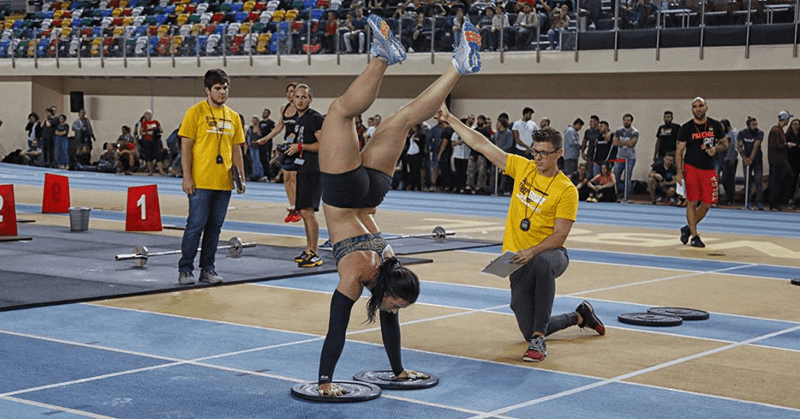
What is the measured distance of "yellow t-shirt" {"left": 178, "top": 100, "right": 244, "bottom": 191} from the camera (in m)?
10.1

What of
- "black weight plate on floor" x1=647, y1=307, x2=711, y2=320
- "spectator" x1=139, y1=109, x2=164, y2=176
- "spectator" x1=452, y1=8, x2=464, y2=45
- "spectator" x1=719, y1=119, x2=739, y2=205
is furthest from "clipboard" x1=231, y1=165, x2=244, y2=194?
"spectator" x1=139, y1=109, x2=164, y2=176

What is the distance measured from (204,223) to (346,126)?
458cm

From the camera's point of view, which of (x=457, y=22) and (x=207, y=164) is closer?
(x=207, y=164)

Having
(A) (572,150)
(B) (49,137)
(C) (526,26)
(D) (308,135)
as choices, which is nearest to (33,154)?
(B) (49,137)

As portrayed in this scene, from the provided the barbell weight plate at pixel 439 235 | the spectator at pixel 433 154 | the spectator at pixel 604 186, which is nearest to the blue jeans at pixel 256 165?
the spectator at pixel 433 154

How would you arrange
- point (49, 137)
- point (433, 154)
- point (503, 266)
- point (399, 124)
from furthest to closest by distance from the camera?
point (49, 137) → point (433, 154) → point (503, 266) → point (399, 124)

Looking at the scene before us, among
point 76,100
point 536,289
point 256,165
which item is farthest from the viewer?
point 76,100

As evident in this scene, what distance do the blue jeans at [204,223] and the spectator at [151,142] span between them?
2383cm

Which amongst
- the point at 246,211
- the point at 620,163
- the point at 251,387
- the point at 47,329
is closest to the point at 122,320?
the point at 47,329

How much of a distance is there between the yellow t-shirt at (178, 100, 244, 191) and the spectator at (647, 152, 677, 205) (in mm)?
16105

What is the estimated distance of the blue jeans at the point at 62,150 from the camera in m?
36.2

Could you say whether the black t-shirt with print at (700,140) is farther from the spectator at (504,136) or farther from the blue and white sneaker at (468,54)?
the spectator at (504,136)

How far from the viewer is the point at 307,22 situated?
31531 mm

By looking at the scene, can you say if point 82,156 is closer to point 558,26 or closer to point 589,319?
point 558,26
